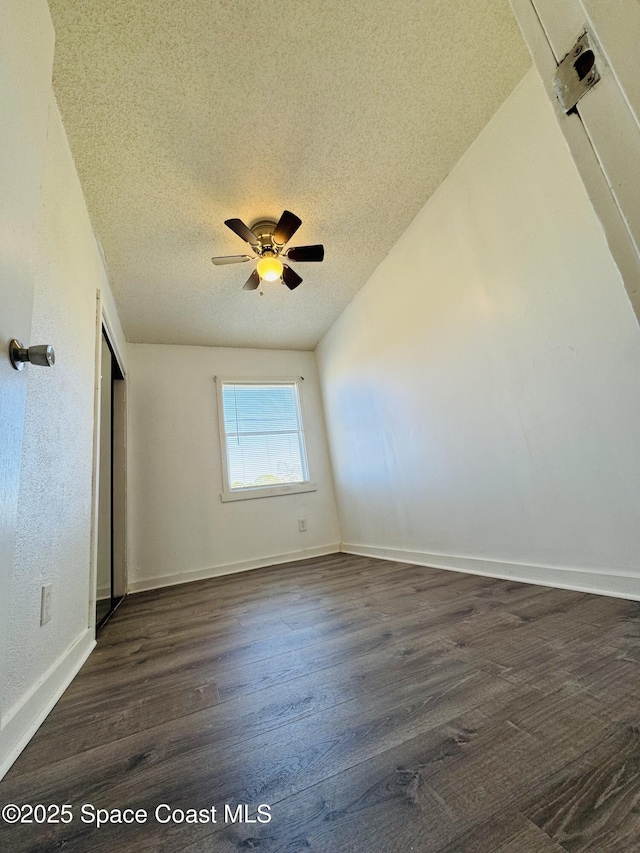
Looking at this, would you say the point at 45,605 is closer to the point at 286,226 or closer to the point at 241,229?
the point at 241,229

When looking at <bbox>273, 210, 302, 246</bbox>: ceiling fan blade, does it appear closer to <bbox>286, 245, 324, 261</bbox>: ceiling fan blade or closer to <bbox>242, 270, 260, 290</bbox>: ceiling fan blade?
<bbox>286, 245, 324, 261</bbox>: ceiling fan blade

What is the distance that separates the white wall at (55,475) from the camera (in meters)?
1.01

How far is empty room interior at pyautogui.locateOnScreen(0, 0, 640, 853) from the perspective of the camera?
625 mm

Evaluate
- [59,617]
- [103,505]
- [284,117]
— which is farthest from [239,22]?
[103,505]

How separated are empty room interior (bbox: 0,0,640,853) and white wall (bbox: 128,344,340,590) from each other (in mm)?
44

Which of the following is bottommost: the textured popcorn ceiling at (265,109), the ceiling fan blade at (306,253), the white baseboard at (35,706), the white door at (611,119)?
the white baseboard at (35,706)

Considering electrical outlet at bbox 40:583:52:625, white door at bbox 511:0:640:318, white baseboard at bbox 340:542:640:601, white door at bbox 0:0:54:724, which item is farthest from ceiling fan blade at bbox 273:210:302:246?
white baseboard at bbox 340:542:640:601

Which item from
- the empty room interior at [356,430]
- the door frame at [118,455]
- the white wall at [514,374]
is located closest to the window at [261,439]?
the empty room interior at [356,430]

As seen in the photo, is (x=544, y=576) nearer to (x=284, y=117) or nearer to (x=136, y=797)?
(x=136, y=797)

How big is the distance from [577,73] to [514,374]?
4.85 feet

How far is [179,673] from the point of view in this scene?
126 centimetres

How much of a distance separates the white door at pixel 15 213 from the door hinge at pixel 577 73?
1.00m

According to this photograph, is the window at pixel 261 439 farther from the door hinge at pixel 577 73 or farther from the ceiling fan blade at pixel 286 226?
the door hinge at pixel 577 73

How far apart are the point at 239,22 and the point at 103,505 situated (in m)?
2.78
